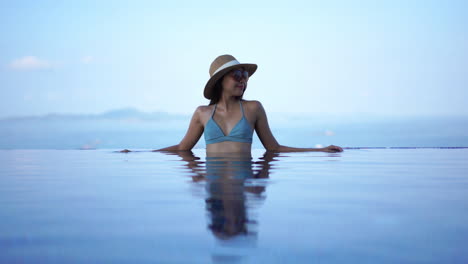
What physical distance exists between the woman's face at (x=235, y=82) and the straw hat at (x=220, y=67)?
7 centimetres

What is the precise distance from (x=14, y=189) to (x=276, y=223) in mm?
1702

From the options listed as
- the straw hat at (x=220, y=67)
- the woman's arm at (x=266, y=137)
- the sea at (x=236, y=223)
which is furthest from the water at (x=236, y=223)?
the woman's arm at (x=266, y=137)

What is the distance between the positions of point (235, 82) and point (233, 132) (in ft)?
1.92

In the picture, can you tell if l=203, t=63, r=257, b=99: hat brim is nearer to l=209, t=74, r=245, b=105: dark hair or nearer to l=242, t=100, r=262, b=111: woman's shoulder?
l=209, t=74, r=245, b=105: dark hair

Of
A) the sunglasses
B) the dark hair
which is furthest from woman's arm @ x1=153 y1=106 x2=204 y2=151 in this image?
the sunglasses

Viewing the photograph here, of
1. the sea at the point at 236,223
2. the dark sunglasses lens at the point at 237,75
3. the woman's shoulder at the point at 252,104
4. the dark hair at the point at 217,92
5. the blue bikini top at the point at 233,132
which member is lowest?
the sea at the point at 236,223

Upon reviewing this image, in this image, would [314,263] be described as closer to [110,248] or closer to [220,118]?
[110,248]

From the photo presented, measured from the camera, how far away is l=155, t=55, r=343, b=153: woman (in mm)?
5352

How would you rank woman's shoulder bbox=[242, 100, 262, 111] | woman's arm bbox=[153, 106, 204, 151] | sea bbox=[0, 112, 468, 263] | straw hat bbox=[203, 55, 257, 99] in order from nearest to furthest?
1. sea bbox=[0, 112, 468, 263]
2. straw hat bbox=[203, 55, 257, 99]
3. woman's shoulder bbox=[242, 100, 262, 111]
4. woman's arm bbox=[153, 106, 204, 151]

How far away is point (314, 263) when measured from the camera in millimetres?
1000

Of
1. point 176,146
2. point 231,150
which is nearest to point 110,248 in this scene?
point 231,150

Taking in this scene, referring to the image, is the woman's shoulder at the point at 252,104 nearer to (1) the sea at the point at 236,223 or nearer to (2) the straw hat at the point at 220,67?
(2) the straw hat at the point at 220,67

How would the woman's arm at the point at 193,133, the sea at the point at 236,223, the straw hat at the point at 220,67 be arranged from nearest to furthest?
1. the sea at the point at 236,223
2. the straw hat at the point at 220,67
3. the woman's arm at the point at 193,133

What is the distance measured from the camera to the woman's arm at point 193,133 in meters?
5.68
